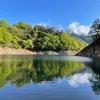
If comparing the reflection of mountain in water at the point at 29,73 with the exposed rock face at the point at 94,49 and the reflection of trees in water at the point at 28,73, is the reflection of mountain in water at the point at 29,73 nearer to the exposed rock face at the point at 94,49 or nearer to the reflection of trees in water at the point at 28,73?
the reflection of trees in water at the point at 28,73

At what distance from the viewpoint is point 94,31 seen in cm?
12169

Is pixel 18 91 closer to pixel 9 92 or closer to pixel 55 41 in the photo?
pixel 9 92

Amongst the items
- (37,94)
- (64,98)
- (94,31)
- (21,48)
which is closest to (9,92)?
(37,94)

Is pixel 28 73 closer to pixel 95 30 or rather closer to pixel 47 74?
pixel 47 74

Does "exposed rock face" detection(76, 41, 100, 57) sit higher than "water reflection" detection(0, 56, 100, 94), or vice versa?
"exposed rock face" detection(76, 41, 100, 57)

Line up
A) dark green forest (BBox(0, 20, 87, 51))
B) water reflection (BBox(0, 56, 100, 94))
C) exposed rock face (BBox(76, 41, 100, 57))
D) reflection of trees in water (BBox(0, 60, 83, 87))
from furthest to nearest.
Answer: dark green forest (BBox(0, 20, 87, 51)) → exposed rock face (BBox(76, 41, 100, 57)) → reflection of trees in water (BBox(0, 60, 83, 87)) → water reflection (BBox(0, 56, 100, 94))

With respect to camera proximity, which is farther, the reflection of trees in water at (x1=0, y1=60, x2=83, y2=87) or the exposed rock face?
the exposed rock face

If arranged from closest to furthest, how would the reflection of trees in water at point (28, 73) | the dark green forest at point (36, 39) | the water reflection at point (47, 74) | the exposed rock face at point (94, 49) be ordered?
the water reflection at point (47, 74)
the reflection of trees in water at point (28, 73)
the exposed rock face at point (94, 49)
the dark green forest at point (36, 39)

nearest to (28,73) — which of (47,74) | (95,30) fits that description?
(47,74)

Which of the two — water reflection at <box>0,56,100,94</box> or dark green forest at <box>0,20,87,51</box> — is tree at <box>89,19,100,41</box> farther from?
water reflection at <box>0,56,100,94</box>

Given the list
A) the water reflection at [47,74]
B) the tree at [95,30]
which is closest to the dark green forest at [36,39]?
the tree at [95,30]

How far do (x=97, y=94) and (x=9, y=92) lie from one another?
7446mm

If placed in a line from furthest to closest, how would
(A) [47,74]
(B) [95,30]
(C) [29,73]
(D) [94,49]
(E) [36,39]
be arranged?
(E) [36,39], (B) [95,30], (D) [94,49], (C) [29,73], (A) [47,74]

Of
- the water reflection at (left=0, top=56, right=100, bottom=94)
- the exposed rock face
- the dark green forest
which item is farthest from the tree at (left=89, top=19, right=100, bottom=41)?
the water reflection at (left=0, top=56, right=100, bottom=94)
